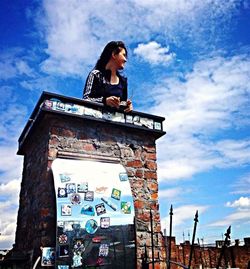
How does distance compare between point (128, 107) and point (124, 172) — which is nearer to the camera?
point (124, 172)

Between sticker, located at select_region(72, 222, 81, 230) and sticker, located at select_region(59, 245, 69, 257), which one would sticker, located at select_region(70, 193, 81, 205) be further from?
sticker, located at select_region(59, 245, 69, 257)

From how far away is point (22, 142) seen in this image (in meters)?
3.65

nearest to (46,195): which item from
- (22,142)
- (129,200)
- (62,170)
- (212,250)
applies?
(62,170)

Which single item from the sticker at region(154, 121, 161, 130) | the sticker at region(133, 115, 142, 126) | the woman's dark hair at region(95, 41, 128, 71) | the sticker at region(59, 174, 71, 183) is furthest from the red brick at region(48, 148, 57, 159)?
the woman's dark hair at region(95, 41, 128, 71)

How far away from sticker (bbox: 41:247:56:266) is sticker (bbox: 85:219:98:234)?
1.01ft

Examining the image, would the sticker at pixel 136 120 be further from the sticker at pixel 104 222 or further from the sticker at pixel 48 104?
the sticker at pixel 104 222

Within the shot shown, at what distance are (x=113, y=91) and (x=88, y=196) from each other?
1.32 m

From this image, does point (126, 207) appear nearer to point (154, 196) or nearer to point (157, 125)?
point (154, 196)

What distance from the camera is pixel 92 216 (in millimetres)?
2627

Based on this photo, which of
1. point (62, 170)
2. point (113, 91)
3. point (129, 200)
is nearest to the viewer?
point (62, 170)

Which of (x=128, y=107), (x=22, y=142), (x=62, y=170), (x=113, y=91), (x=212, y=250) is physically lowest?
(x=212, y=250)

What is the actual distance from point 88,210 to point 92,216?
6 cm

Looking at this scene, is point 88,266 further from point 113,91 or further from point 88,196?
point 113,91

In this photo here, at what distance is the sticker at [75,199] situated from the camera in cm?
259
